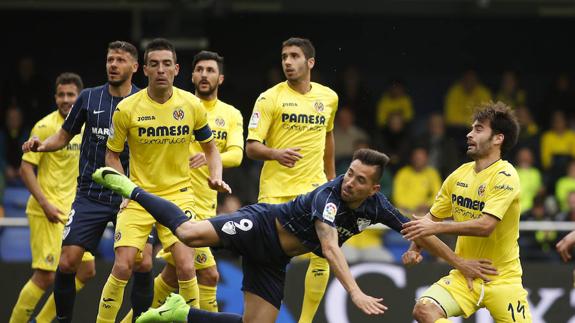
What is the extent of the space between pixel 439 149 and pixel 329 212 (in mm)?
8117

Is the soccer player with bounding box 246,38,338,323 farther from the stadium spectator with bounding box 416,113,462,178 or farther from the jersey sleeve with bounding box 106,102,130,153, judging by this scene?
the stadium spectator with bounding box 416,113,462,178

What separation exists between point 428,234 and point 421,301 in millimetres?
573

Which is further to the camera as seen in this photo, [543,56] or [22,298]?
[543,56]

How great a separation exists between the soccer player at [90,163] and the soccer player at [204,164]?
0.53 meters

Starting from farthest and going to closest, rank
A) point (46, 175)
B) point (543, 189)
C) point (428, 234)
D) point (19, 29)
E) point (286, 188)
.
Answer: point (19, 29) < point (543, 189) < point (46, 175) < point (286, 188) < point (428, 234)

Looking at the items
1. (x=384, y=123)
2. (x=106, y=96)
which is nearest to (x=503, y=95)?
(x=384, y=123)

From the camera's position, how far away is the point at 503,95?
1819 cm

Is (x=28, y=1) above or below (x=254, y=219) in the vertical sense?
above

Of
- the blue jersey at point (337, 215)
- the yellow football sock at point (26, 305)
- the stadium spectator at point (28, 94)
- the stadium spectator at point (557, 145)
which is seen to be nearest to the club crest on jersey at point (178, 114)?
the blue jersey at point (337, 215)

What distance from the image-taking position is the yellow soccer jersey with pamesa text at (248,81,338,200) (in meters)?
11.4

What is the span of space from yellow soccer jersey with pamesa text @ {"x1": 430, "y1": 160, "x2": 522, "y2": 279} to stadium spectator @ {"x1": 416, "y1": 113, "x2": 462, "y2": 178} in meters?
6.90

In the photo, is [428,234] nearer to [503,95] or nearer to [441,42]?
[503,95]

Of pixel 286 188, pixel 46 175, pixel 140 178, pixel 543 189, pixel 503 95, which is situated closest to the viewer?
pixel 140 178

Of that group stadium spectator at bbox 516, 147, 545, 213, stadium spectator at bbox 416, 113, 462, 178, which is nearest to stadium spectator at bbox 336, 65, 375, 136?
stadium spectator at bbox 416, 113, 462, 178
